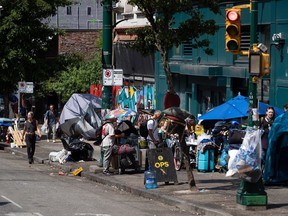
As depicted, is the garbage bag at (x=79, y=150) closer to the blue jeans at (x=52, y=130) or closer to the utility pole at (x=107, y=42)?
the utility pole at (x=107, y=42)

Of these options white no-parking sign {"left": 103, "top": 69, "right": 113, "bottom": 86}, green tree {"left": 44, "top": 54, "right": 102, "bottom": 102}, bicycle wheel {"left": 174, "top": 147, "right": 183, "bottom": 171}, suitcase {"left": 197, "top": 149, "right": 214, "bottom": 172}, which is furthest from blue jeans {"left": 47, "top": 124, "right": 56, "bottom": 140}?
suitcase {"left": 197, "top": 149, "right": 214, "bottom": 172}

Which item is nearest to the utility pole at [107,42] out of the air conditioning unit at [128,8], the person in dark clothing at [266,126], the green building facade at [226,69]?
the person in dark clothing at [266,126]

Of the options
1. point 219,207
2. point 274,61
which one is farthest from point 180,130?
point 274,61

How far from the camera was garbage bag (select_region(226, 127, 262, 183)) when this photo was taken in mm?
14953

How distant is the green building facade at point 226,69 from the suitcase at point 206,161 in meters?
4.05

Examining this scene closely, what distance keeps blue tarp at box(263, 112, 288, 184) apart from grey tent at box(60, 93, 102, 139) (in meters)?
17.6

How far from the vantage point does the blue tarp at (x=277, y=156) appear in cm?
1930

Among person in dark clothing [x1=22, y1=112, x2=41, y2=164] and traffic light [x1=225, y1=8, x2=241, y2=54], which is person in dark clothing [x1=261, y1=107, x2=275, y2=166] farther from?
person in dark clothing [x1=22, y1=112, x2=41, y2=164]

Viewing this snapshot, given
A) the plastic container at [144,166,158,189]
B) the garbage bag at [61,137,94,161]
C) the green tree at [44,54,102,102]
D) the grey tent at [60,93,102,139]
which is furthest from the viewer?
the green tree at [44,54,102,102]

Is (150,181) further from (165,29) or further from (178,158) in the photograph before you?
(165,29)

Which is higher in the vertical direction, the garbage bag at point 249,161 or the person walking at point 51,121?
the garbage bag at point 249,161

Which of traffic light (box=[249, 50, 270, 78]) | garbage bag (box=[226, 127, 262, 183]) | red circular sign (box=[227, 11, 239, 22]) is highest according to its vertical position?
red circular sign (box=[227, 11, 239, 22])

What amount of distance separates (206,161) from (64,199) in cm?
653

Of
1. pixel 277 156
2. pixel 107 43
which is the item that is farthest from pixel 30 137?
pixel 277 156
